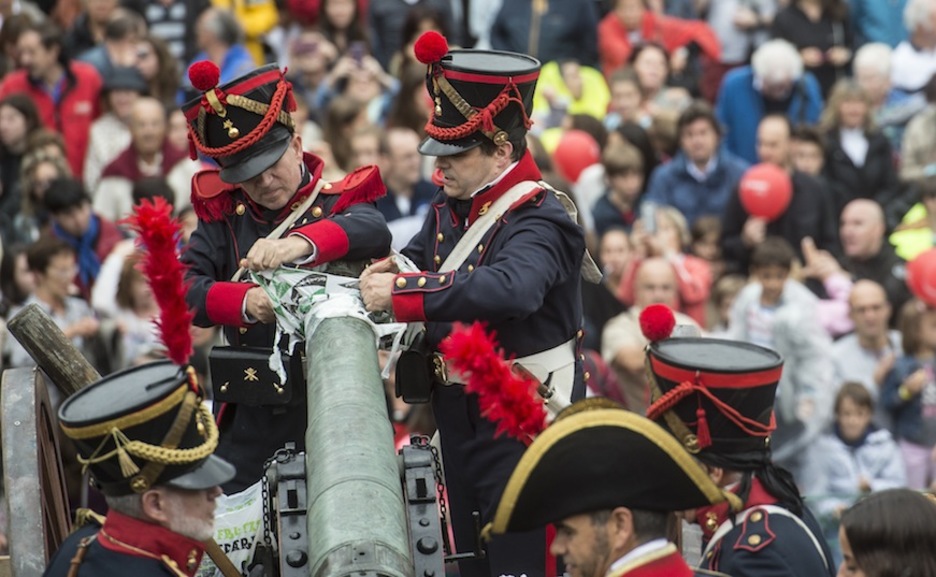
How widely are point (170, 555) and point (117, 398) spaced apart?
42 centimetres

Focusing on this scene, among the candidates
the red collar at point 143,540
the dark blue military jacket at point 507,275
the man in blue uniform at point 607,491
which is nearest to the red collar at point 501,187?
the dark blue military jacket at point 507,275

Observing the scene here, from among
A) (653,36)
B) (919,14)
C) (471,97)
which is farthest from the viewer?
(653,36)

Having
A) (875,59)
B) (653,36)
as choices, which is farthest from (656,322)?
(653,36)

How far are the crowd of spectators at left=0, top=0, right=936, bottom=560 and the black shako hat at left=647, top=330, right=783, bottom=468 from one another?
3.17 metres

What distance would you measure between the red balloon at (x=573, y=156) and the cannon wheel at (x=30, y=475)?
7.01 meters

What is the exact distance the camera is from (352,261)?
273 inches

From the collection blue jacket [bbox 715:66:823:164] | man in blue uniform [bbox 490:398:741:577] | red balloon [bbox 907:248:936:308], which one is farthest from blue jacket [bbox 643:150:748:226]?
man in blue uniform [bbox 490:398:741:577]

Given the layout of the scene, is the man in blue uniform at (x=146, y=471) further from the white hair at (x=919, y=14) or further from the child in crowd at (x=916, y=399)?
the white hair at (x=919, y=14)

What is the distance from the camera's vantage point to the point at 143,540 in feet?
17.7

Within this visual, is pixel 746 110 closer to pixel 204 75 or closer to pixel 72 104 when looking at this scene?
pixel 72 104

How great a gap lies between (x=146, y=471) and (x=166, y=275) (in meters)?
0.71

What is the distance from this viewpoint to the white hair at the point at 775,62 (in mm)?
14836

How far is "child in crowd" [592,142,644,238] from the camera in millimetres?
13172

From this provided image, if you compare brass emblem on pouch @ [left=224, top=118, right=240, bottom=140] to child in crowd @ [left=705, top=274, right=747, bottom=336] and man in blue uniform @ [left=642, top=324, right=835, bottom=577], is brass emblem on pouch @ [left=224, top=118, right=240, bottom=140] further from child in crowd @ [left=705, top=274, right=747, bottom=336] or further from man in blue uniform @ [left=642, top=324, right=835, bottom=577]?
child in crowd @ [left=705, top=274, right=747, bottom=336]
